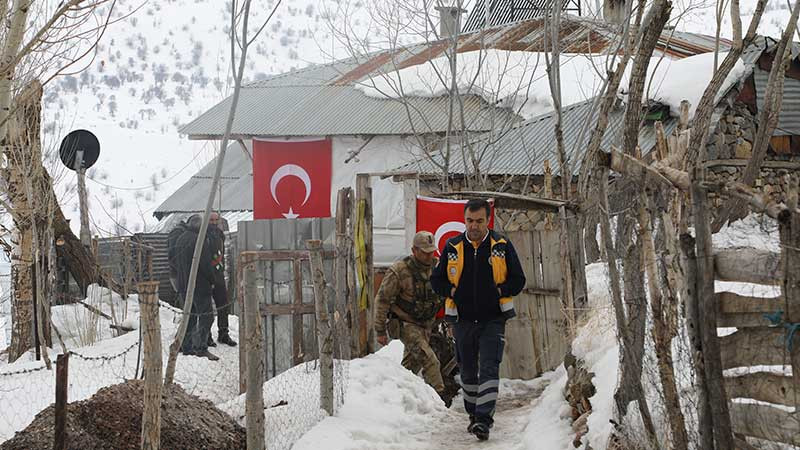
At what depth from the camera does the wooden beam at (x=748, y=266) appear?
4098 mm

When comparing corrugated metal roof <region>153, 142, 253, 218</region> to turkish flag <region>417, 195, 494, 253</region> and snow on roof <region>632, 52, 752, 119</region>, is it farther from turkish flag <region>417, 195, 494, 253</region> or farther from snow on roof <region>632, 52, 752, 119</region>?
turkish flag <region>417, 195, 494, 253</region>

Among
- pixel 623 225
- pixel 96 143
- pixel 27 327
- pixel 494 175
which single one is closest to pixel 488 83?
pixel 494 175

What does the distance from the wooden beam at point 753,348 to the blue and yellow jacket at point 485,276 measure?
306cm

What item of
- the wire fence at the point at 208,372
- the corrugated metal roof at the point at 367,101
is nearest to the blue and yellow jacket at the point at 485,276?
the wire fence at the point at 208,372

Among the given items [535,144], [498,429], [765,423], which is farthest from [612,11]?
[765,423]

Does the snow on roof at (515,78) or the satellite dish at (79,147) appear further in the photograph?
the snow on roof at (515,78)

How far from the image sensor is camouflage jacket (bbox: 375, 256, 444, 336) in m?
9.13

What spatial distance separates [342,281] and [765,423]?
5841 millimetres

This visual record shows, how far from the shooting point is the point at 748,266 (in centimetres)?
417

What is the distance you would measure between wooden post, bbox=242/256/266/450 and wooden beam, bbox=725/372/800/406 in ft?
9.27

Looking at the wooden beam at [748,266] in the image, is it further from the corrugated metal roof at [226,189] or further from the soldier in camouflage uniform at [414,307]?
the corrugated metal roof at [226,189]

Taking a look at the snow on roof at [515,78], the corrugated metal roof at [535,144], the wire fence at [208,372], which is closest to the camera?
the wire fence at [208,372]

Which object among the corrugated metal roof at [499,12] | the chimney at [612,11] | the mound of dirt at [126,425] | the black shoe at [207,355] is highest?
the corrugated metal roof at [499,12]

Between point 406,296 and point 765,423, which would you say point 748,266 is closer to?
point 765,423
